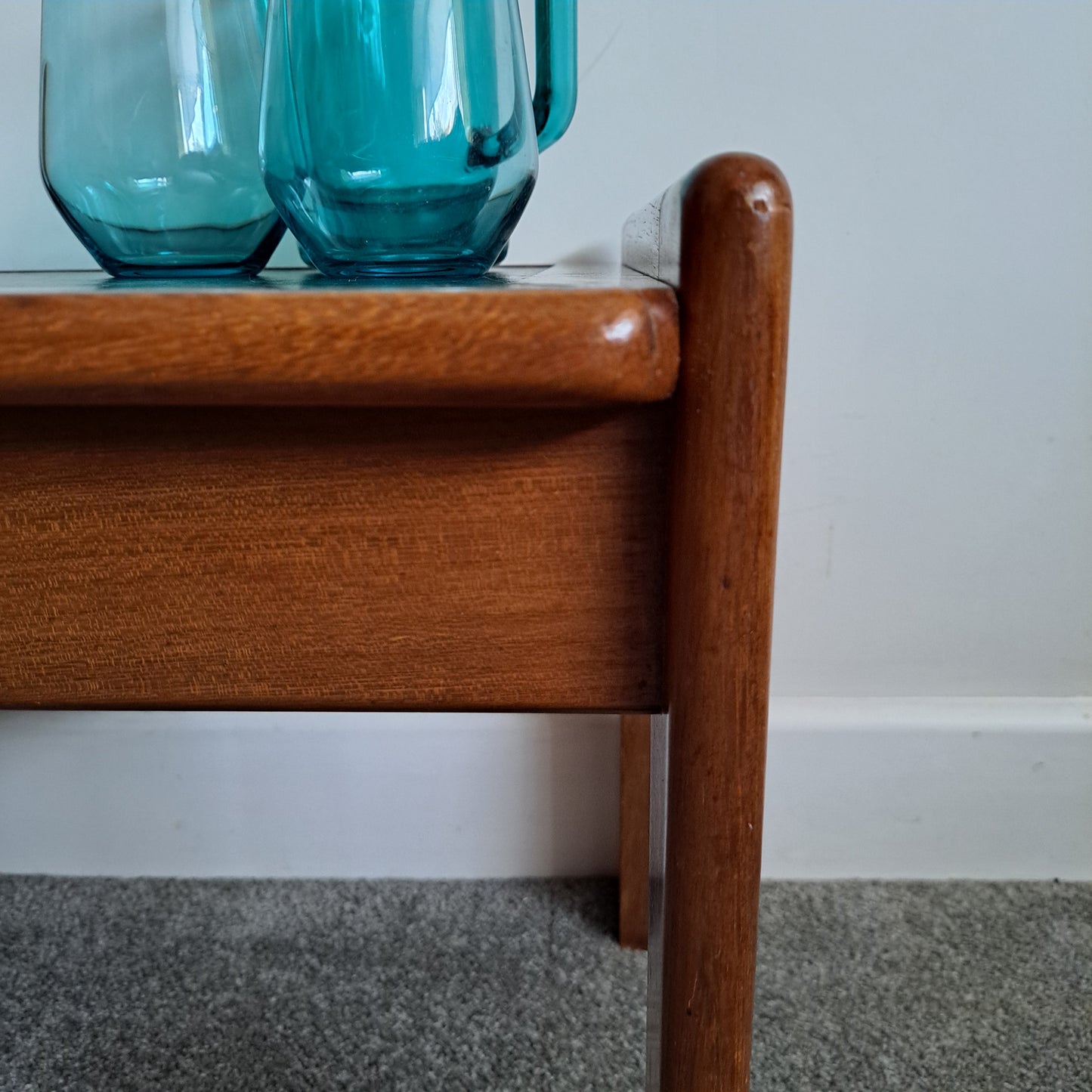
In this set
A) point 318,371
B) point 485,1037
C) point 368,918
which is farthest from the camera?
point 368,918

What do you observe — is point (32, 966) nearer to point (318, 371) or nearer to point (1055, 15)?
point (318, 371)

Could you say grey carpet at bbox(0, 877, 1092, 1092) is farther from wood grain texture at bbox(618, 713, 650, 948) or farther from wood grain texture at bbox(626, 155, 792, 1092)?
wood grain texture at bbox(626, 155, 792, 1092)

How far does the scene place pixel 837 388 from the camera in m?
0.78

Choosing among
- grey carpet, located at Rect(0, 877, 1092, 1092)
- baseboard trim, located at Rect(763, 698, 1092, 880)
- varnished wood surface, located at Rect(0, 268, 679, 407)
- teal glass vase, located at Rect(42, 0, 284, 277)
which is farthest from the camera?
baseboard trim, located at Rect(763, 698, 1092, 880)

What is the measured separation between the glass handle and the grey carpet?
0.57 meters

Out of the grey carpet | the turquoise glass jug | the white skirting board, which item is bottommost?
the grey carpet

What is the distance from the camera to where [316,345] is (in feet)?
0.79

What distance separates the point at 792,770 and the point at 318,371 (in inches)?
27.0

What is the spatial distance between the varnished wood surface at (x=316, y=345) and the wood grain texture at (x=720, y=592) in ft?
0.08

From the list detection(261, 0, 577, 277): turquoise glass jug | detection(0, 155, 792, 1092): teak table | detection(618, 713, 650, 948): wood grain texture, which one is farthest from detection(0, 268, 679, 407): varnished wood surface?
detection(618, 713, 650, 948): wood grain texture

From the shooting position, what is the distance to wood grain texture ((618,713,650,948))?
29.2 inches

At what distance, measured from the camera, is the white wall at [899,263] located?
718mm

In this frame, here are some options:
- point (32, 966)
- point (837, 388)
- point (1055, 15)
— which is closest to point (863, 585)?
point (837, 388)

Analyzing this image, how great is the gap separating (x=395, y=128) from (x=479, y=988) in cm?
61
